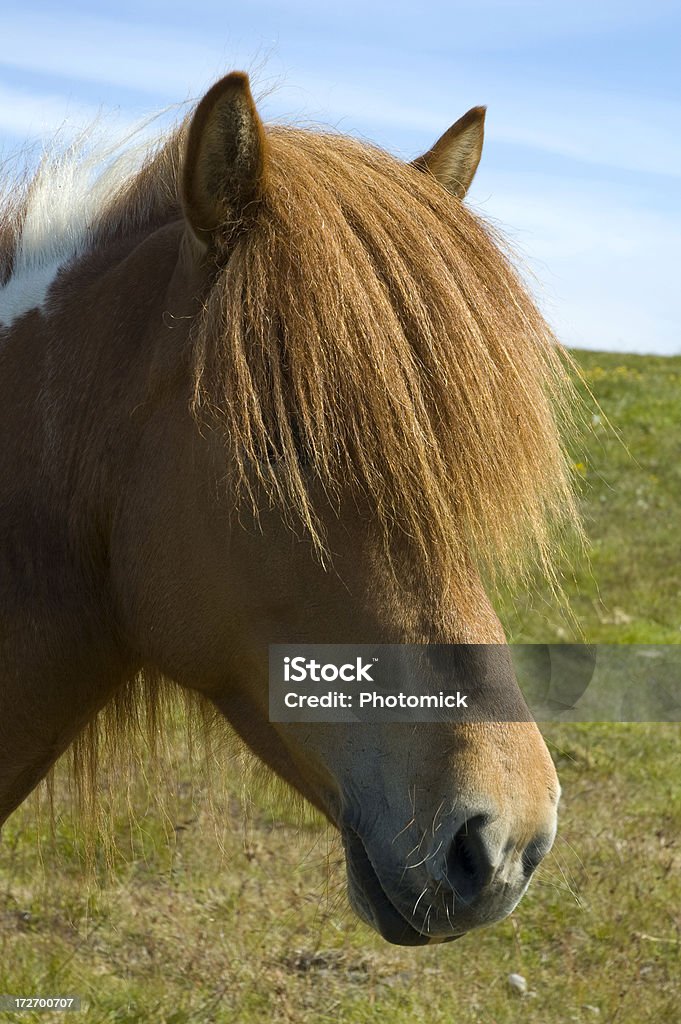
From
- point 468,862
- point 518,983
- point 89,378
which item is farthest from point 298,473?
point 518,983

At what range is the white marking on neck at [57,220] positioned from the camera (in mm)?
2398

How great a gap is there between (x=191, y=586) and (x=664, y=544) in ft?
30.0

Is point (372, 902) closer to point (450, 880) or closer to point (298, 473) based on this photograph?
point (450, 880)

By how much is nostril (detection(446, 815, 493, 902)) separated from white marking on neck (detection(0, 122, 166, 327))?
1516 mm

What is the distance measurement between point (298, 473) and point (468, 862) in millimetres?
781

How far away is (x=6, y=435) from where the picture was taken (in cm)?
227

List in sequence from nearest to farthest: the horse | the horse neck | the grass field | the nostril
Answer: the nostril → the horse → the horse neck → the grass field

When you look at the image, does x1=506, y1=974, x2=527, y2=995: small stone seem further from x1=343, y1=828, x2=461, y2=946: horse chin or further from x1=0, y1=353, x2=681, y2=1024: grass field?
x1=343, y1=828, x2=461, y2=946: horse chin

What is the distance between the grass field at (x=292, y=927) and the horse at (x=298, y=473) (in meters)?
0.51

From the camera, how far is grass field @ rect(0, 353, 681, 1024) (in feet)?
11.6

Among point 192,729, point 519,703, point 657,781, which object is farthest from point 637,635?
point 519,703

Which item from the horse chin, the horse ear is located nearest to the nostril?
the horse chin

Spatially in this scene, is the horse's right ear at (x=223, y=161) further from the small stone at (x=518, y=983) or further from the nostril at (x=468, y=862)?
the small stone at (x=518, y=983)

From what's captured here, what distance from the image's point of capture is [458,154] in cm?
262
